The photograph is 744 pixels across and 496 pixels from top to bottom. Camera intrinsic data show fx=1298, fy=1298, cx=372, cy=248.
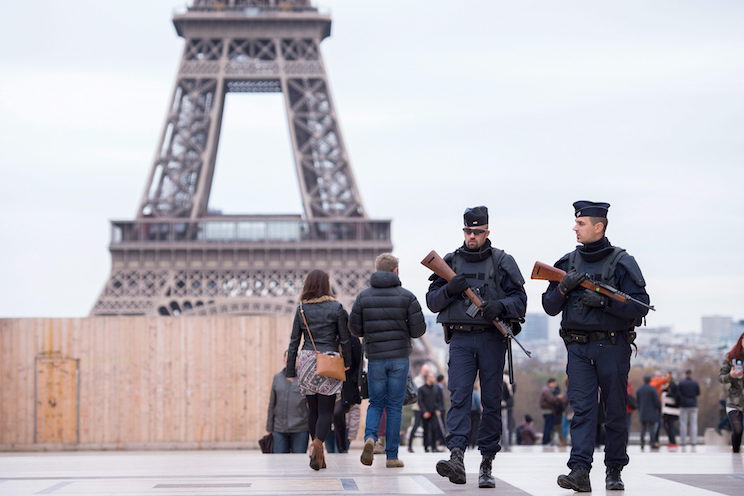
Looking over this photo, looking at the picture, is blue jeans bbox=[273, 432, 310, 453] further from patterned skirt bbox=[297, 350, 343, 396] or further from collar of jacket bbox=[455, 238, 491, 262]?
collar of jacket bbox=[455, 238, 491, 262]

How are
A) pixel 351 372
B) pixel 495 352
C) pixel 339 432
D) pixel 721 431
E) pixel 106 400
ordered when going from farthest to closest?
pixel 721 431 → pixel 106 400 → pixel 339 432 → pixel 351 372 → pixel 495 352

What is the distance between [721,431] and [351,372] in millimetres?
14824

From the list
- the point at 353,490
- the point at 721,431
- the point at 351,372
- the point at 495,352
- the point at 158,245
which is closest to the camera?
the point at 353,490

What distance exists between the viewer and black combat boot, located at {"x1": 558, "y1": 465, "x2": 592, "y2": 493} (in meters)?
8.66

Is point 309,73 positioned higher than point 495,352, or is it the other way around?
point 309,73

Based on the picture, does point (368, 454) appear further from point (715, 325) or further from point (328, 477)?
point (715, 325)

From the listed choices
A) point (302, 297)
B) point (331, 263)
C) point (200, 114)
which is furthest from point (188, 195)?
point (302, 297)

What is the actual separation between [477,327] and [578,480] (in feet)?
4.33

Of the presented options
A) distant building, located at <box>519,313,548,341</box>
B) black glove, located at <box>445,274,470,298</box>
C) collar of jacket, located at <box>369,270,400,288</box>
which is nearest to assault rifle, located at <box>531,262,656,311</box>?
black glove, located at <box>445,274,470,298</box>

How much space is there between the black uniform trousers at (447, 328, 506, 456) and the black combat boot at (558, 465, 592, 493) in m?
0.70

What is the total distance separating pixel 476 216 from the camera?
942cm

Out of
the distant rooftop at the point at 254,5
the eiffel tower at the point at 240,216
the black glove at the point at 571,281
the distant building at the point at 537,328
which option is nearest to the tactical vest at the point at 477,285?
the black glove at the point at 571,281

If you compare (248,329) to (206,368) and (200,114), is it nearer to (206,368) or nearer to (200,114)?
(206,368)

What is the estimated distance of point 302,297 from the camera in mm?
10945
